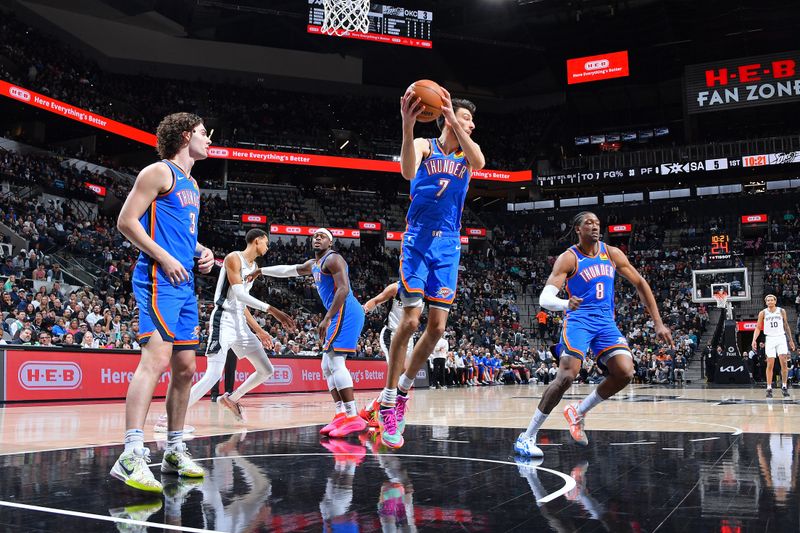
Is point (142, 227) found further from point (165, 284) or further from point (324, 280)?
point (324, 280)

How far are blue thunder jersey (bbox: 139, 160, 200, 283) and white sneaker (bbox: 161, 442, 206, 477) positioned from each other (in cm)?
105

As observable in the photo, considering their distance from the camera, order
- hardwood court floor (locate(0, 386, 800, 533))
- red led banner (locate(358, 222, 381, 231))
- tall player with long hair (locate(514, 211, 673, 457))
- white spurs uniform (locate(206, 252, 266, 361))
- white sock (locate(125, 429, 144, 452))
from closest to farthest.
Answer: hardwood court floor (locate(0, 386, 800, 533)) < white sock (locate(125, 429, 144, 452)) < tall player with long hair (locate(514, 211, 673, 457)) < white spurs uniform (locate(206, 252, 266, 361)) < red led banner (locate(358, 222, 381, 231))

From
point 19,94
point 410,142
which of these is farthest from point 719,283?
point 19,94

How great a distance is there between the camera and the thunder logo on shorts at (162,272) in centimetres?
404

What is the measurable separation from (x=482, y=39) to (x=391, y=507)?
3662 centimetres

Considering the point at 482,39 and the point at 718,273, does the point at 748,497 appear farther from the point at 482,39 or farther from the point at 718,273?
the point at 482,39

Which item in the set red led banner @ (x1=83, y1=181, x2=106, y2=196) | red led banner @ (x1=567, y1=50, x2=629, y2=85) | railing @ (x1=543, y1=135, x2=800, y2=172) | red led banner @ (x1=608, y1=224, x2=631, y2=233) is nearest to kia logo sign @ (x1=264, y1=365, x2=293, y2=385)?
red led banner @ (x1=83, y1=181, x2=106, y2=196)

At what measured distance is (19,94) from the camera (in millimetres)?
24109

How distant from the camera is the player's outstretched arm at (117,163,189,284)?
3.96 meters

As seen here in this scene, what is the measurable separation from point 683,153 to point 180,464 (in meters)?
36.7

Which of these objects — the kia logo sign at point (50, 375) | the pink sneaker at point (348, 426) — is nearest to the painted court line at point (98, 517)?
the pink sneaker at point (348, 426)

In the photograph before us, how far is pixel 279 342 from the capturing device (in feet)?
63.9

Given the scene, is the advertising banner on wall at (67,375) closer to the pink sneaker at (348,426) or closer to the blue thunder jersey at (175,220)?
the pink sneaker at (348,426)

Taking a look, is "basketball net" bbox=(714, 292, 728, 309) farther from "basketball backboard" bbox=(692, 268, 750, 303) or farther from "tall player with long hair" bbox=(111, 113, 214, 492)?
"tall player with long hair" bbox=(111, 113, 214, 492)
